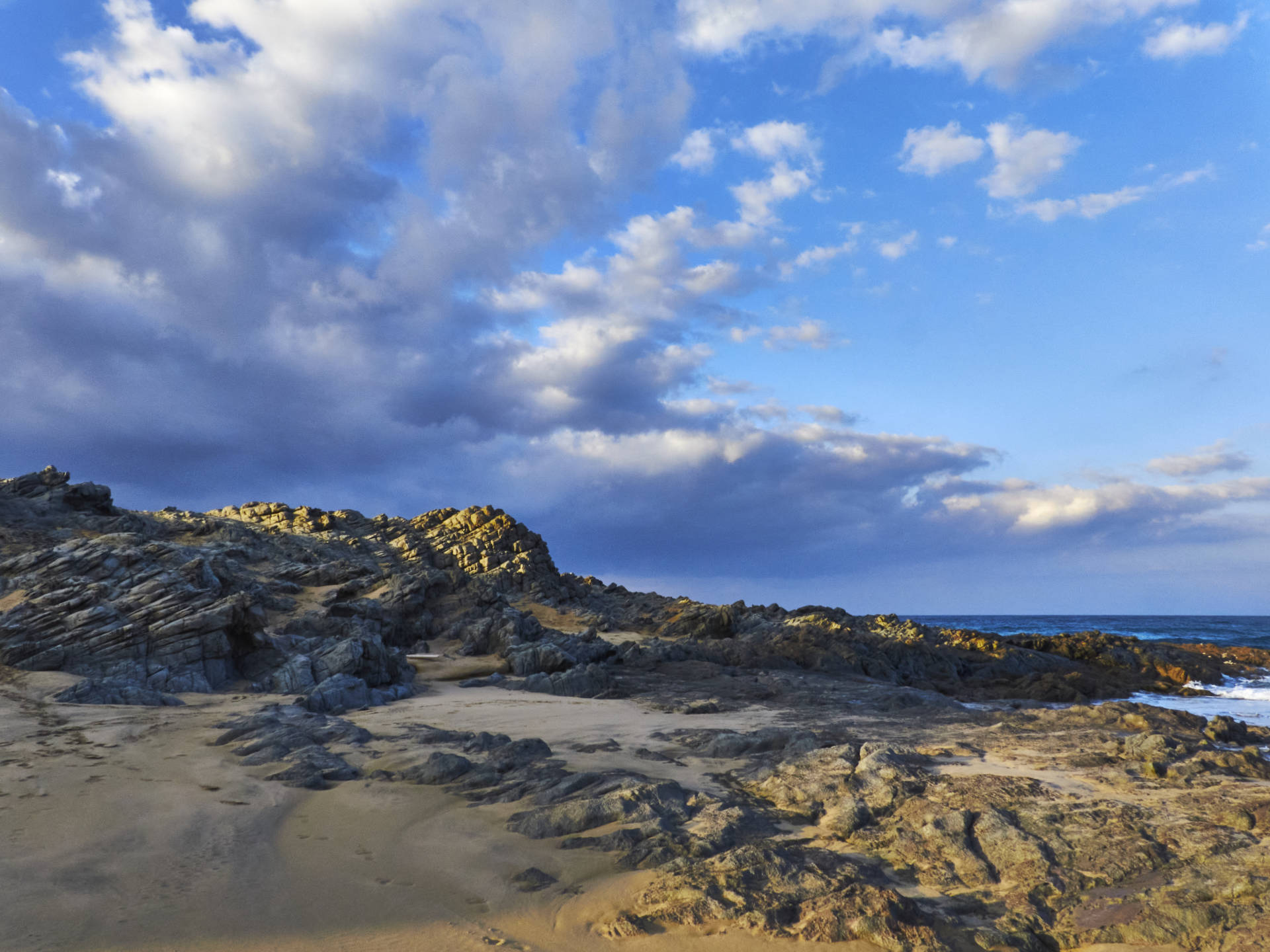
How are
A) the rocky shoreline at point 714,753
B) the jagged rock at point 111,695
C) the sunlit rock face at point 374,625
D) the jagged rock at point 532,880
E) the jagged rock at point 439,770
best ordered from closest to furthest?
1. the rocky shoreline at point 714,753
2. the jagged rock at point 532,880
3. the jagged rock at point 439,770
4. the jagged rock at point 111,695
5. the sunlit rock face at point 374,625

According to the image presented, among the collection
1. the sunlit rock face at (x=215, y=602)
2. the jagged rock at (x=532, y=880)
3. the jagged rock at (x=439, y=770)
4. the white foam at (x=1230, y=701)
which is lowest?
the white foam at (x=1230, y=701)

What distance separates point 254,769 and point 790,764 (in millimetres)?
7342

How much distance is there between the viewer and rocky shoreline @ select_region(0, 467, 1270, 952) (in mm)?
5535

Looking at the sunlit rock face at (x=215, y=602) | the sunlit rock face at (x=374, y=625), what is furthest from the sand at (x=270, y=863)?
the sunlit rock face at (x=215, y=602)

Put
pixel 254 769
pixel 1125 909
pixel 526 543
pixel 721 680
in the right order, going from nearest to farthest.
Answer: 1. pixel 1125 909
2. pixel 254 769
3. pixel 721 680
4. pixel 526 543

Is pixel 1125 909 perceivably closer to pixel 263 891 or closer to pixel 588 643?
pixel 263 891

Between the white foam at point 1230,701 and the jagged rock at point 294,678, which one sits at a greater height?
the jagged rock at point 294,678

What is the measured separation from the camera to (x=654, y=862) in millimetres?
6266

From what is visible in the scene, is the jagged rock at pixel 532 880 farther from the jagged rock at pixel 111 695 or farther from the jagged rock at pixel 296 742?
the jagged rock at pixel 111 695

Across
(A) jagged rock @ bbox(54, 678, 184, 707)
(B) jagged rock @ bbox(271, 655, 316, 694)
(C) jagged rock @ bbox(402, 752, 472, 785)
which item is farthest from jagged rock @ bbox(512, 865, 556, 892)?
(B) jagged rock @ bbox(271, 655, 316, 694)

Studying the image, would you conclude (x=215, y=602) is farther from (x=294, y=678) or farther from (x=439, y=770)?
(x=439, y=770)

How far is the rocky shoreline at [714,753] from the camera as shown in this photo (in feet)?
18.2

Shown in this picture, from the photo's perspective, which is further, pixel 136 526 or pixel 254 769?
A: pixel 136 526

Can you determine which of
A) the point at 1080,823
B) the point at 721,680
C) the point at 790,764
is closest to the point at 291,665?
the point at 721,680
